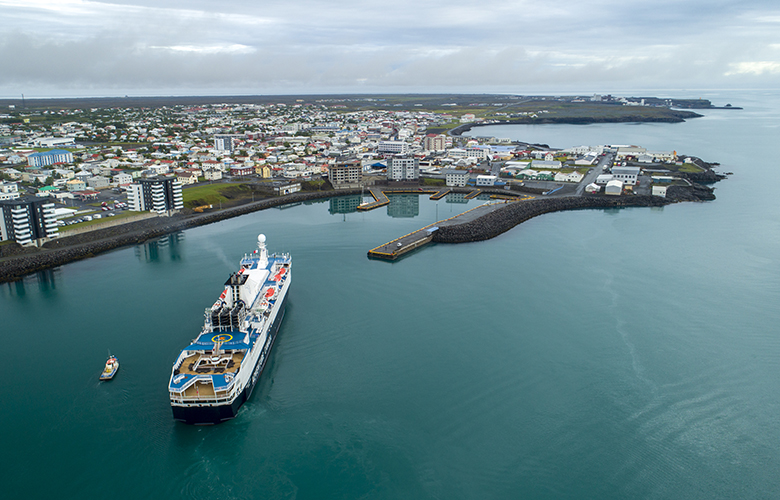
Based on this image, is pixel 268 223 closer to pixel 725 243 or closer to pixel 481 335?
pixel 481 335

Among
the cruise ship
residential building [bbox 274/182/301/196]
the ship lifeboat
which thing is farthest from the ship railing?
residential building [bbox 274/182/301/196]

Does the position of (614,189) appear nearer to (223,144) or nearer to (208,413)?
(208,413)

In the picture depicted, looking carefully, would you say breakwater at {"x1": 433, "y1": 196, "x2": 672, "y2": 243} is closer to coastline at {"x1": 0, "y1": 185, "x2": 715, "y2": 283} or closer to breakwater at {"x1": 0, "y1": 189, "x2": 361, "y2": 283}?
coastline at {"x1": 0, "y1": 185, "x2": 715, "y2": 283}

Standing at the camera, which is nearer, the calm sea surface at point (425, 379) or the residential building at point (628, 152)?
the calm sea surface at point (425, 379)

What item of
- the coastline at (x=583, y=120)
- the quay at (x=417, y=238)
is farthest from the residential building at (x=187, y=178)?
the coastline at (x=583, y=120)

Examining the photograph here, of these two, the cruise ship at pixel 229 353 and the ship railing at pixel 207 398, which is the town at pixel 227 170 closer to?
the cruise ship at pixel 229 353

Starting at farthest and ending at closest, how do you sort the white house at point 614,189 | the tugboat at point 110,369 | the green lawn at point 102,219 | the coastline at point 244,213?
the white house at point 614,189, the green lawn at point 102,219, the coastline at point 244,213, the tugboat at point 110,369

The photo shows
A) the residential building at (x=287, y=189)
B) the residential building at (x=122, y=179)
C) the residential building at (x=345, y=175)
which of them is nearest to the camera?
the residential building at (x=122, y=179)

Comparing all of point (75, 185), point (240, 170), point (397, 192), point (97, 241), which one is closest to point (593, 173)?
point (397, 192)

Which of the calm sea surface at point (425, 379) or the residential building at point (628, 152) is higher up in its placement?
the residential building at point (628, 152)
